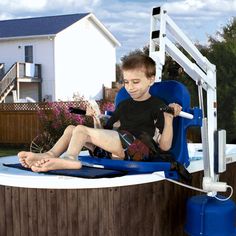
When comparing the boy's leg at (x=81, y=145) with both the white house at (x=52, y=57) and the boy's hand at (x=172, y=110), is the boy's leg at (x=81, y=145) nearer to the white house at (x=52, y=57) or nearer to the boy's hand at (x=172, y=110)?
→ the boy's hand at (x=172, y=110)

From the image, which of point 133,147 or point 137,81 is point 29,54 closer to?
point 137,81

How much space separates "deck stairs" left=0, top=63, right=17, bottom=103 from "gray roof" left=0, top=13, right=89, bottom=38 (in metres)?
1.77

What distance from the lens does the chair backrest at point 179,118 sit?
3.29m

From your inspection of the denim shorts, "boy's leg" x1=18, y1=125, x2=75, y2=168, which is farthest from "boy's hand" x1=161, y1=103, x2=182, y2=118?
"boy's leg" x1=18, y1=125, x2=75, y2=168

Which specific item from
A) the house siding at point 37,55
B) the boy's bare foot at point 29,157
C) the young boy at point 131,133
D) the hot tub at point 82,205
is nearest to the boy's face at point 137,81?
the young boy at point 131,133

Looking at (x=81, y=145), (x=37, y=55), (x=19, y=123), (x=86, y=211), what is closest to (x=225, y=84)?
(x=81, y=145)

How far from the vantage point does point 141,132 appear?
3.11m

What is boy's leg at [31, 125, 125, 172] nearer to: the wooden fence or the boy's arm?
the boy's arm

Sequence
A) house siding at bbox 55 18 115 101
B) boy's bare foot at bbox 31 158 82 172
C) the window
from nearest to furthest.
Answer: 1. boy's bare foot at bbox 31 158 82 172
2. the window
3. house siding at bbox 55 18 115 101

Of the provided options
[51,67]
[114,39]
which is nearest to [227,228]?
[51,67]

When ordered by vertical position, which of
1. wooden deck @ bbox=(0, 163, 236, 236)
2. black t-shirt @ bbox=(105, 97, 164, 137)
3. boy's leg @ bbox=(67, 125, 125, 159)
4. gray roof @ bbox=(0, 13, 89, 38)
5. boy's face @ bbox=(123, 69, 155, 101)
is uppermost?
gray roof @ bbox=(0, 13, 89, 38)

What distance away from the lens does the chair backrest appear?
129 inches

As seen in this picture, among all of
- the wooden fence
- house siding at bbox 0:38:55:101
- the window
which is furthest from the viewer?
the window

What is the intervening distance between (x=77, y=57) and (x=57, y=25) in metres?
2.09
